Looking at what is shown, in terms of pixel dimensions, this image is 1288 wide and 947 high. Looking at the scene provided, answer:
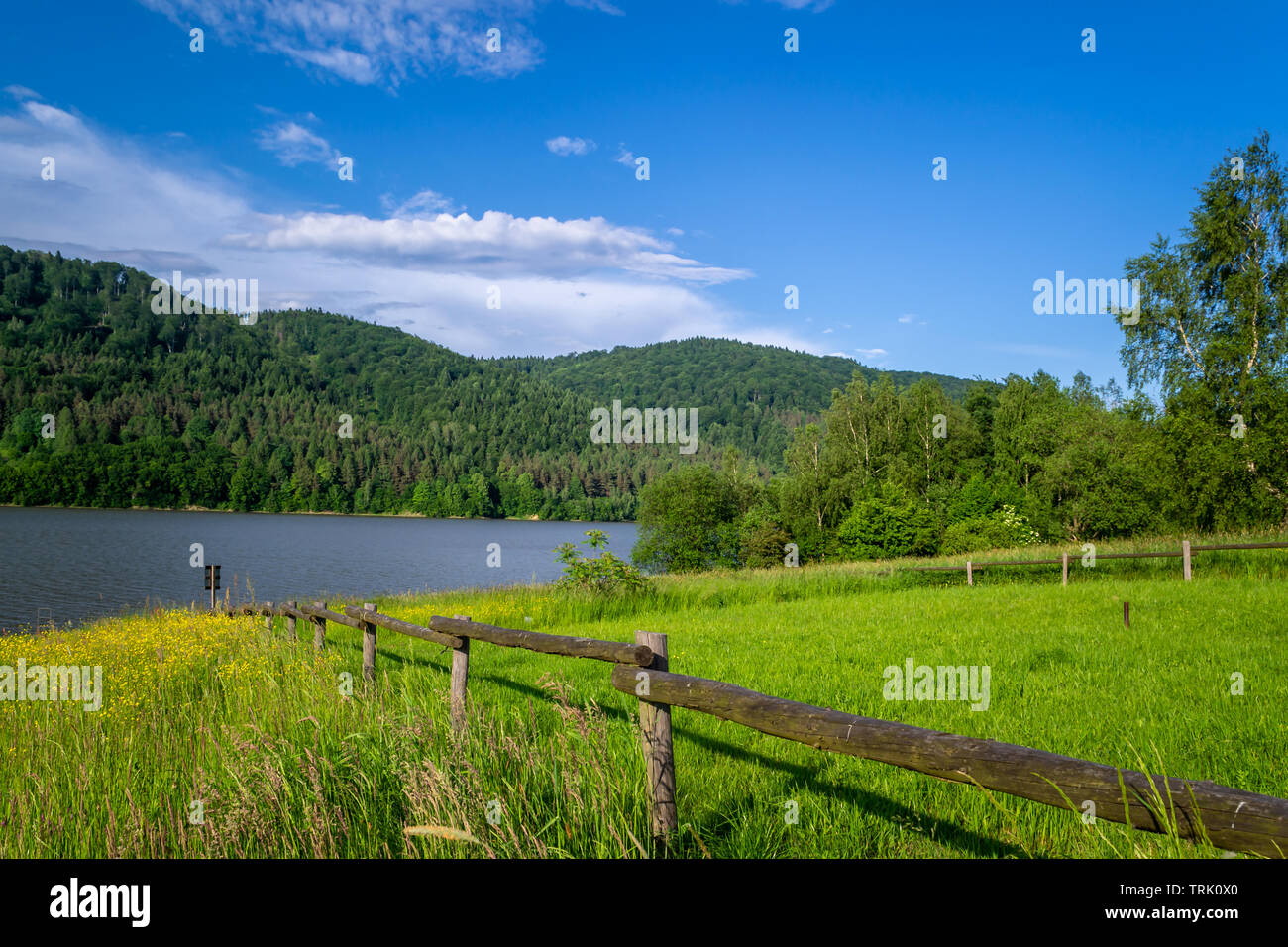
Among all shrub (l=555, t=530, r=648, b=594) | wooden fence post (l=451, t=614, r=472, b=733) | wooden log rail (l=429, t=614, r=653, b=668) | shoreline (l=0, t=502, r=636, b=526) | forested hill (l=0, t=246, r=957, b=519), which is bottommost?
shoreline (l=0, t=502, r=636, b=526)

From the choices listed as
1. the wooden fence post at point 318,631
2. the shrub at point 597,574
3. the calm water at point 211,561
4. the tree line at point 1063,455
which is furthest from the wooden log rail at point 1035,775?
the tree line at point 1063,455

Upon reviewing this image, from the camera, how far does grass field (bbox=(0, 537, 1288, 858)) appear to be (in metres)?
4.36

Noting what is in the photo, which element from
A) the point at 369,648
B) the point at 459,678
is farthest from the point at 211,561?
the point at 459,678

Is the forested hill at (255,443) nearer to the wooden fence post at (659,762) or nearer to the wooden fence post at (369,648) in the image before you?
the wooden fence post at (369,648)

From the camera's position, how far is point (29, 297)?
199125 mm

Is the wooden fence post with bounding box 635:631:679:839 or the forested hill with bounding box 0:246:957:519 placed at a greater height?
the forested hill with bounding box 0:246:957:519

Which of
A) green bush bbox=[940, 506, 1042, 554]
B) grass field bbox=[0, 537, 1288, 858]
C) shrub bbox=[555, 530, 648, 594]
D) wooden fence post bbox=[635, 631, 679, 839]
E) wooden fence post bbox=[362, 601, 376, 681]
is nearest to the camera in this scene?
wooden fence post bbox=[635, 631, 679, 839]

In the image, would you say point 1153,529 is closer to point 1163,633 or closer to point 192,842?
point 1163,633

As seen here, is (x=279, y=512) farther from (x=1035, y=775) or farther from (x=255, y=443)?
(x=1035, y=775)

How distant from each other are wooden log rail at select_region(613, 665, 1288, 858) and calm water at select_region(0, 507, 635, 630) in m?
12.1

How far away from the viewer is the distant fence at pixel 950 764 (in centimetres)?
236

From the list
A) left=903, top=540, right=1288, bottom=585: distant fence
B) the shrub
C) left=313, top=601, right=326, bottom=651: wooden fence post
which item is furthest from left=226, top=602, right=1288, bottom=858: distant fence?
left=903, top=540, right=1288, bottom=585: distant fence

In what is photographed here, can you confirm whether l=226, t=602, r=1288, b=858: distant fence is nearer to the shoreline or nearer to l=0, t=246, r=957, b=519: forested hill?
l=0, t=246, r=957, b=519: forested hill
